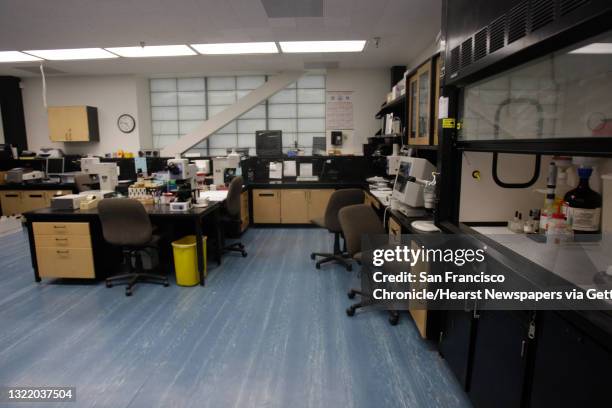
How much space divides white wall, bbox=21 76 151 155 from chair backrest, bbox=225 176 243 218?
3671mm

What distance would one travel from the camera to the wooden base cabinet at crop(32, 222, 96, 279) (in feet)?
11.3

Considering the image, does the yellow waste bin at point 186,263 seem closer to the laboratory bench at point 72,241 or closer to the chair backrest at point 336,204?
the laboratory bench at point 72,241

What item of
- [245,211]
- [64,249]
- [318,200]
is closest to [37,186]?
[64,249]

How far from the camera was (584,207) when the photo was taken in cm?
156

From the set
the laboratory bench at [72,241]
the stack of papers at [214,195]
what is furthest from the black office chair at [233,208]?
the laboratory bench at [72,241]

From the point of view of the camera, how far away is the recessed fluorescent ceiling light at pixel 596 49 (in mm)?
1147

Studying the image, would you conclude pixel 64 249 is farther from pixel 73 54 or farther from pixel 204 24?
pixel 73 54

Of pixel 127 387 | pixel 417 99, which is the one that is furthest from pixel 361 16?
pixel 127 387

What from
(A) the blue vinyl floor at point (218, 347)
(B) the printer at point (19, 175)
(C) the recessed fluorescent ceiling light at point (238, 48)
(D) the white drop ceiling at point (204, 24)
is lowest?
(A) the blue vinyl floor at point (218, 347)

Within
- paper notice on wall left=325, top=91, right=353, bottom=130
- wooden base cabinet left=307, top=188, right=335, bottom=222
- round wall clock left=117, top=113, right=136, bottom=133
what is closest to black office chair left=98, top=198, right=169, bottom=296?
wooden base cabinet left=307, top=188, right=335, bottom=222

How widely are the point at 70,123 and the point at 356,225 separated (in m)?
6.28

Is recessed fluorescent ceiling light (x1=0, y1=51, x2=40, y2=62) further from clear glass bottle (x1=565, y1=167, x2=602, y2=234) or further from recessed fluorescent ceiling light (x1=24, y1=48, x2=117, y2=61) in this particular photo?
clear glass bottle (x1=565, y1=167, x2=602, y2=234)

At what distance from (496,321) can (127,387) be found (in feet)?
6.63

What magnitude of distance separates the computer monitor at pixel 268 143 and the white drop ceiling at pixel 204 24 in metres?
1.26
